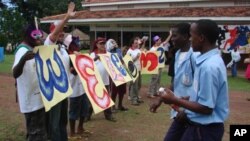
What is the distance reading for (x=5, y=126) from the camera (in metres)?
8.05

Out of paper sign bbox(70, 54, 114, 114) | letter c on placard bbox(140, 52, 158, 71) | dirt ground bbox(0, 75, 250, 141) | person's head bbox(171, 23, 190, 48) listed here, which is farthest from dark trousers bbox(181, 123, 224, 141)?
letter c on placard bbox(140, 52, 158, 71)

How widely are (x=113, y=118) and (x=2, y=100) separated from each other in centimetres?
402

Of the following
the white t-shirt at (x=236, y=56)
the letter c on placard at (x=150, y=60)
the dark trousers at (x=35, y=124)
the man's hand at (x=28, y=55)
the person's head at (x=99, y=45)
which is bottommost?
the white t-shirt at (x=236, y=56)

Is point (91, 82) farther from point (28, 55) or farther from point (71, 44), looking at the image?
point (28, 55)

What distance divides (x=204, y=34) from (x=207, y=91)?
0.49 metres

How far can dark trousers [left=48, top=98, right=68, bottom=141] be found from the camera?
564cm

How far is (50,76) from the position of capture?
17.6 feet

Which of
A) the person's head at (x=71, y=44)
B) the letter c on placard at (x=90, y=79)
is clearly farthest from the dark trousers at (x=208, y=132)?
the person's head at (x=71, y=44)

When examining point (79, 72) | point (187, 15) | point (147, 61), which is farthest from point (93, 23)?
point (79, 72)

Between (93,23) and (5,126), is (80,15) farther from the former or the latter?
(5,126)

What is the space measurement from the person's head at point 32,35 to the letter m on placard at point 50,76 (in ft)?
0.32

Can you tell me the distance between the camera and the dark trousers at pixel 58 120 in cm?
564

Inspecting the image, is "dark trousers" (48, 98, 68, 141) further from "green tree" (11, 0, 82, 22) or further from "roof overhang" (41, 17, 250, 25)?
"green tree" (11, 0, 82, 22)

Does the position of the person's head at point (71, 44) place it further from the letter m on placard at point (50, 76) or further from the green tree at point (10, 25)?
the green tree at point (10, 25)
